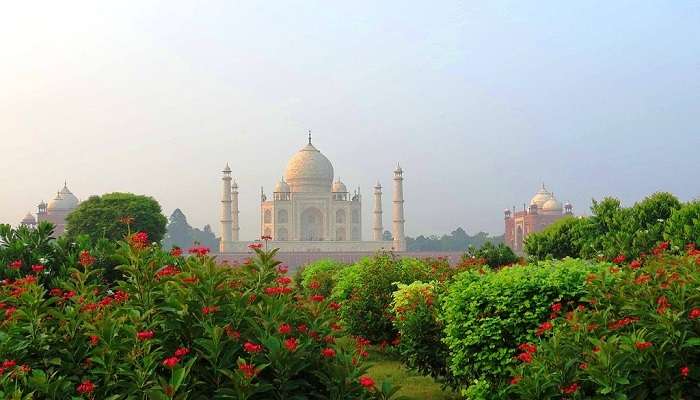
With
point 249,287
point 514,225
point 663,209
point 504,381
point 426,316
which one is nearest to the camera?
point 249,287

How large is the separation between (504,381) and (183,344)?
3.05 metres

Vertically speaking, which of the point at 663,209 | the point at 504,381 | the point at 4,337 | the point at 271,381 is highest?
the point at 663,209

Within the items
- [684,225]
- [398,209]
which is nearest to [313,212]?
[398,209]

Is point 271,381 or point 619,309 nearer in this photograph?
point 271,381

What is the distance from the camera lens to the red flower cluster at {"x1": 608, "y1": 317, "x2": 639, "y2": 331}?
4627 mm

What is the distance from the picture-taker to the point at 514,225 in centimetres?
7694

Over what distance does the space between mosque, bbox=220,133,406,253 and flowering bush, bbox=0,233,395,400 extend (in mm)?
54131

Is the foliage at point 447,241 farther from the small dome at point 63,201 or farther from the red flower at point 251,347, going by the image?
the red flower at point 251,347

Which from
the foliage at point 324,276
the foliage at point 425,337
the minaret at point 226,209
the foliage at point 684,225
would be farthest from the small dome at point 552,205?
the foliage at point 425,337

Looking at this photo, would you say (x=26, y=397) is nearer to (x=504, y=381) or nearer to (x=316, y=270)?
(x=504, y=381)

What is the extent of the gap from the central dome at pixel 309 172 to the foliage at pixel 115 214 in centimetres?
2276

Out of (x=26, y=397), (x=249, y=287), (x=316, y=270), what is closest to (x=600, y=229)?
(x=316, y=270)

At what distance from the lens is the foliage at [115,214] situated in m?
39.6

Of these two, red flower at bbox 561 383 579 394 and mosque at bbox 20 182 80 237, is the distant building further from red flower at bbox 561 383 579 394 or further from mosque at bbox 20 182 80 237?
red flower at bbox 561 383 579 394
